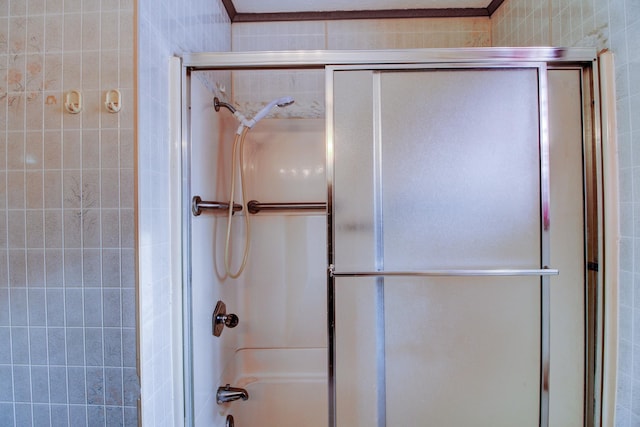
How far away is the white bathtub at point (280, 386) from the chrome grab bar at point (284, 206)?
0.86m

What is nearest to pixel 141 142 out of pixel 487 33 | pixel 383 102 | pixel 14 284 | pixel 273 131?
pixel 14 284

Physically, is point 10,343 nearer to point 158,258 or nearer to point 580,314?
point 158,258

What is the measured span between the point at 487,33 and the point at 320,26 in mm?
923

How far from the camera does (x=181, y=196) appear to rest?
36.5 inches

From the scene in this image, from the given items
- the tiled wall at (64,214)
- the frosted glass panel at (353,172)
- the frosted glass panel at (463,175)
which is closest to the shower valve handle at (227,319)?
the tiled wall at (64,214)

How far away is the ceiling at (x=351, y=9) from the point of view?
142cm

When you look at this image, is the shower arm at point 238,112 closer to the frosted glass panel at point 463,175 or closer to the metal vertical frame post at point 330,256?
the metal vertical frame post at point 330,256

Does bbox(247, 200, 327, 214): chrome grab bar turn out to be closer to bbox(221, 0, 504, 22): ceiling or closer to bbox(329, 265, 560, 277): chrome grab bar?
bbox(329, 265, 560, 277): chrome grab bar

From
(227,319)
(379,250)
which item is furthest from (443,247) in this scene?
(227,319)

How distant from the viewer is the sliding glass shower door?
36.2 inches

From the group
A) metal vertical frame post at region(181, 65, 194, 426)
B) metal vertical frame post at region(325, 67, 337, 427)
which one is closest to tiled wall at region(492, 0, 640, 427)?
metal vertical frame post at region(325, 67, 337, 427)

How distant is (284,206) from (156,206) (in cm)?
84

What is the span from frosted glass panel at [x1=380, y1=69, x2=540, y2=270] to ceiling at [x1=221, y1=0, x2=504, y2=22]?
32.2 inches

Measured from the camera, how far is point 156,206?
82cm
